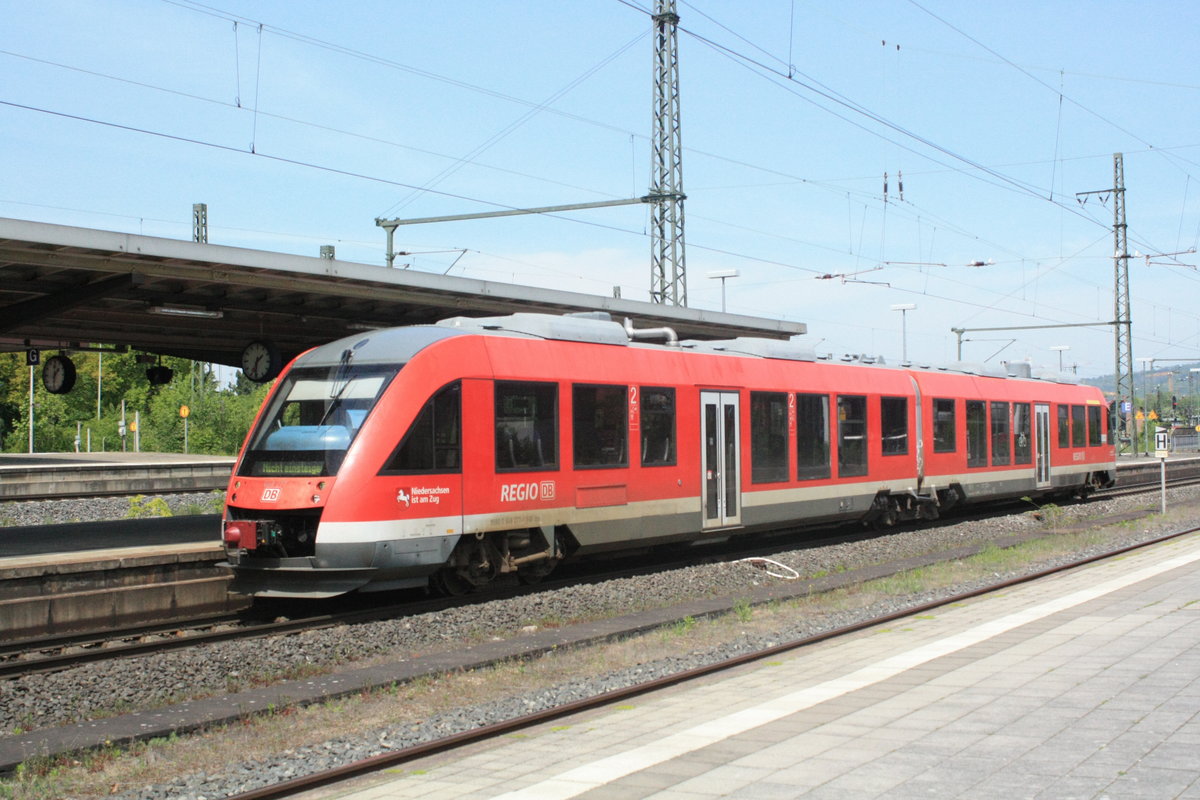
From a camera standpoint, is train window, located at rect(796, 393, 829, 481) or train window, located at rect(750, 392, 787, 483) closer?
train window, located at rect(750, 392, 787, 483)

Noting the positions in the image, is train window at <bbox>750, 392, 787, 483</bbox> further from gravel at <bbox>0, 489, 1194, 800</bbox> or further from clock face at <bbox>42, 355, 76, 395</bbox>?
clock face at <bbox>42, 355, 76, 395</bbox>

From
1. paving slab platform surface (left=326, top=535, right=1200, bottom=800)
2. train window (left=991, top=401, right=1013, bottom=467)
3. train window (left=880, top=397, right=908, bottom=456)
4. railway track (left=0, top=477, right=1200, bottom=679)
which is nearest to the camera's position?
paving slab platform surface (left=326, top=535, right=1200, bottom=800)

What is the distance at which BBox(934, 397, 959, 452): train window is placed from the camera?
2197cm

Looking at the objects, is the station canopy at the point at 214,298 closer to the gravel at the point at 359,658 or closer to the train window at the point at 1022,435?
the gravel at the point at 359,658

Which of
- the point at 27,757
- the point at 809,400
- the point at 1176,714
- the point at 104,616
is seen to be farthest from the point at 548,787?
the point at 809,400

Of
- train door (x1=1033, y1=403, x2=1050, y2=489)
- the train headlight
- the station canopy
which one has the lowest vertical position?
the train headlight

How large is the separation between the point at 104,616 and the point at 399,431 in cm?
378

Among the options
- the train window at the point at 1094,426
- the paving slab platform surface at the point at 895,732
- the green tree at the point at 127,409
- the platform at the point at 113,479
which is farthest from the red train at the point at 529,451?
the green tree at the point at 127,409

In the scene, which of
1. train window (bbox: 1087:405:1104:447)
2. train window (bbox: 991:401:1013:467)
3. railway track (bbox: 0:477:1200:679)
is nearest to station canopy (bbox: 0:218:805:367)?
railway track (bbox: 0:477:1200:679)

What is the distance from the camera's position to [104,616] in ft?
40.4

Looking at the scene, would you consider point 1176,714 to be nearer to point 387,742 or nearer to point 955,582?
point 387,742

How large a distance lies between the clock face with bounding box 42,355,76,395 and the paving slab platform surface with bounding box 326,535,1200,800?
15168mm

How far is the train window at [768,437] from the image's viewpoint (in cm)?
1712

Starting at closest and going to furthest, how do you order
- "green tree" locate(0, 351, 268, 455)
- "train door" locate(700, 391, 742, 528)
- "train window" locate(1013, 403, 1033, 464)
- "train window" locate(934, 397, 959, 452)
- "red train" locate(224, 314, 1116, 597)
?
1. "red train" locate(224, 314, 1116, 597)
2. "train door" locate(700, 391, 742, 528)
3. "train window" locate(934, 397, 959, 452)
4. "train window" locate(1013, 403, 1033, 464)
5. "green tree" locate(0, 351, 268, 455)
